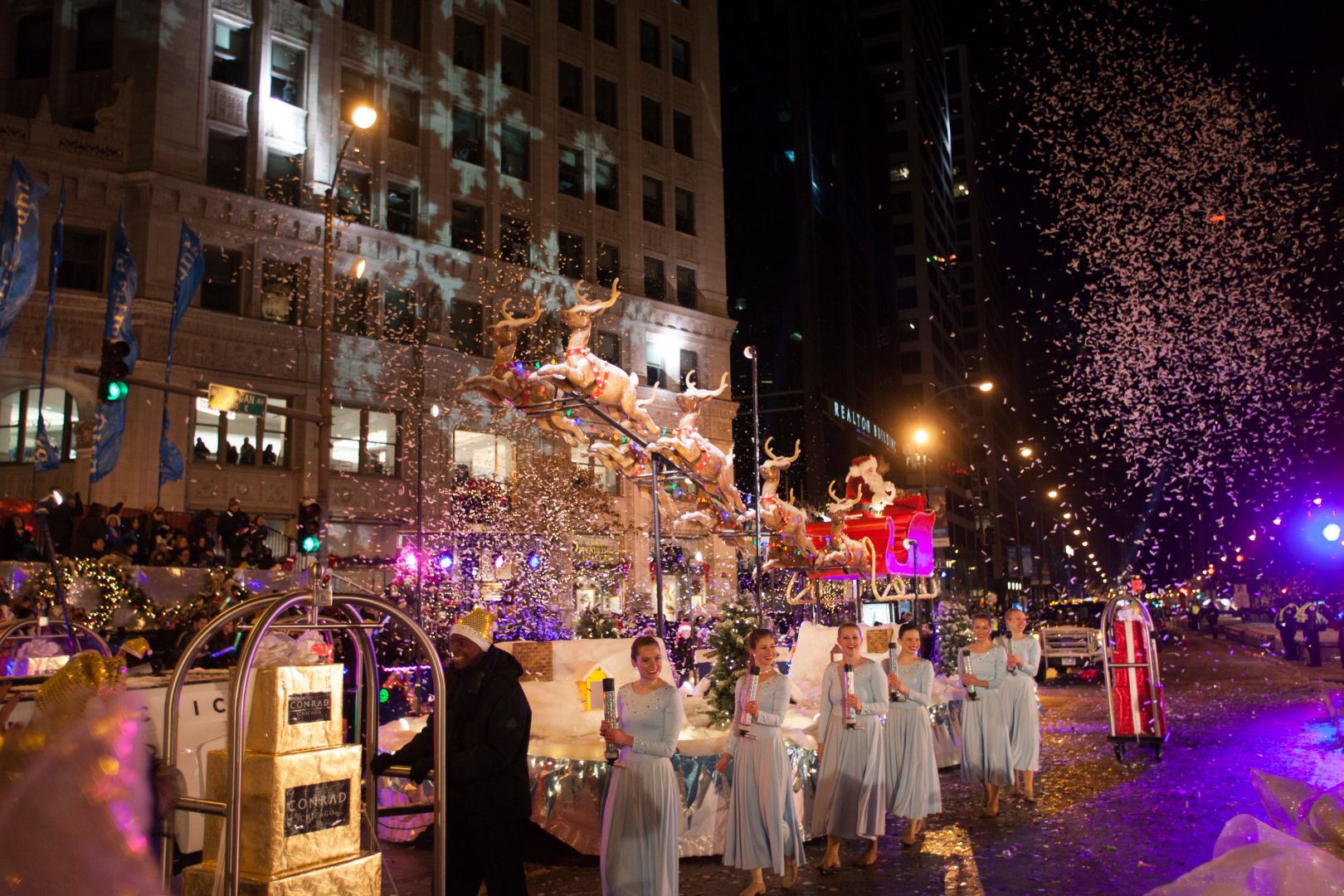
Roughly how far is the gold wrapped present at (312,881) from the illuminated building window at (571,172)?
34434mm

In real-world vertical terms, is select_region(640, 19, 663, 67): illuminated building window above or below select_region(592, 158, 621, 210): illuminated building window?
above

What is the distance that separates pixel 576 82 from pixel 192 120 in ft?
49.4

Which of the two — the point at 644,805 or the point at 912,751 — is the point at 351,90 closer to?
the point at 912,751

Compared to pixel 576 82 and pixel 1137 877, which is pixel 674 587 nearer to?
pixel 576 82

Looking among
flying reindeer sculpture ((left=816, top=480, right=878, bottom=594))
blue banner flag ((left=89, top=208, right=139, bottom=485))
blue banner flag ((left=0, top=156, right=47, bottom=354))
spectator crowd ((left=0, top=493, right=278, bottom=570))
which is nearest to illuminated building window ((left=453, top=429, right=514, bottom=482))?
spectator crowd ((left=0, top=493, right=278, bottom=570))

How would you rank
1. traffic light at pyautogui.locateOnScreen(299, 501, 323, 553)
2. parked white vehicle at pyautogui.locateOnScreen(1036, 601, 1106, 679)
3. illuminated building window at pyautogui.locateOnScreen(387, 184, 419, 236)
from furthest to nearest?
illuminated building window at pyautogui.locateOnScreen(387, 184, 419, 236) → parked white vehicle at pyautogui.locateOnScreen(1036, 601, 1106, 679) → traffic light at pyautogui.locateOnScreen(299, 501, 323, 553)

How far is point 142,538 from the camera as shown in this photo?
19141 millimetres

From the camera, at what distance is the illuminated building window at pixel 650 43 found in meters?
41.2

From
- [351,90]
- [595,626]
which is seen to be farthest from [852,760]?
[351,90]

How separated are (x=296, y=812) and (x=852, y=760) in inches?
238

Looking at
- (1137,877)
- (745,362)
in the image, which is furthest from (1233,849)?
(745,362)

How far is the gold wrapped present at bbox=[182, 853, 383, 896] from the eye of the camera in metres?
4.20

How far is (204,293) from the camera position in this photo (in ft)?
90.8

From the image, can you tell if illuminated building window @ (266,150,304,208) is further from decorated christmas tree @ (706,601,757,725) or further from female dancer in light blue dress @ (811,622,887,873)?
female dancer in light blue dress @ (811,622,887,873)
